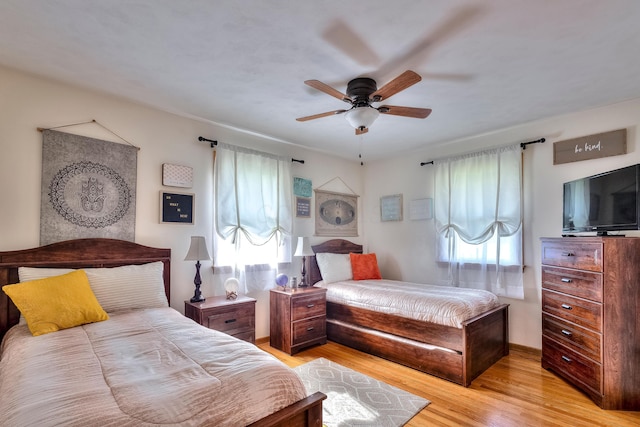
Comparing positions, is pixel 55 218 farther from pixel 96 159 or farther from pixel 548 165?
pixel 548 165

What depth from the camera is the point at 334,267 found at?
4.16m

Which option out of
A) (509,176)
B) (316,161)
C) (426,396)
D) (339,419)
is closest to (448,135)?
(509,176)

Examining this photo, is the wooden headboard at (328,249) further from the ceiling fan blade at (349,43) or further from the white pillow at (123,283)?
the ceiling fan blade at (349,43)

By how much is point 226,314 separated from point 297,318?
82 cm

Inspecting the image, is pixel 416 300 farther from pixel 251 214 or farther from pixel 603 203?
pixel 251 214

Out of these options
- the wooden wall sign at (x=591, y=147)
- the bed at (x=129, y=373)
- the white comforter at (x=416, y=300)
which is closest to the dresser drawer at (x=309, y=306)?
the white comforter at (x=416, y=300)

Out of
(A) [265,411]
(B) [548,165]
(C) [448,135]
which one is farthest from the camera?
(C) [448,135]

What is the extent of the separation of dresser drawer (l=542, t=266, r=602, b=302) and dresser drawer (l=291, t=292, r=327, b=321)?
88.9 inches

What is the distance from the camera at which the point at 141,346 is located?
1.70 meters

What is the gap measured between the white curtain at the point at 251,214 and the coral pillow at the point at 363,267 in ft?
3.15

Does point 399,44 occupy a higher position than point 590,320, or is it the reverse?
point 399,44

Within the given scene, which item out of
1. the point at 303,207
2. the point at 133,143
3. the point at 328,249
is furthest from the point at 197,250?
the point at 328,249

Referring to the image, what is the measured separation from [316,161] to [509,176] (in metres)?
2.40

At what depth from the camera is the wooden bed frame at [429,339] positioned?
8.95ft
